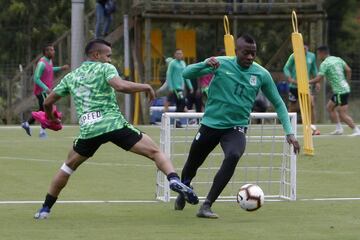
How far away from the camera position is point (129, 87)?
410 inches

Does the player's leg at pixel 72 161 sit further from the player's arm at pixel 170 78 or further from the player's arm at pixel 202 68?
the player's arm at pixel 170 78

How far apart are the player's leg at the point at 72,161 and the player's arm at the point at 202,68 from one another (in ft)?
3.79

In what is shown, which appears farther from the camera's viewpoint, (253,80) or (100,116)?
(253,80)

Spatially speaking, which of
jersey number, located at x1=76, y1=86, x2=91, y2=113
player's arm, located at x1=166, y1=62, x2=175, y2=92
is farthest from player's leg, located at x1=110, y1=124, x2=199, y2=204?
player's arm, located at x1=166, y1=62, x2=175, y2=92

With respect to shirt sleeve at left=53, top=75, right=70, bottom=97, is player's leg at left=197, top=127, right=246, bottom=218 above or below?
below

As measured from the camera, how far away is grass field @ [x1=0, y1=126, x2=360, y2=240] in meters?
9.97

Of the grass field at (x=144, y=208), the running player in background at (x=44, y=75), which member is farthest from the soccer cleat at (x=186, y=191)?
the running player in background at (x=44, y=75)

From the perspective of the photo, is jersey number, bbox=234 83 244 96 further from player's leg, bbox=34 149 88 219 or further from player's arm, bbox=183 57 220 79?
player's leg, bbox=34 149 88 219

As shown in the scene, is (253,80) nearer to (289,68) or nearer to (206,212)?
(206,212)

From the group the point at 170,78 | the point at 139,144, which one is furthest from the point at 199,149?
the point at 170,78

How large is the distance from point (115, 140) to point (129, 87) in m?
0.70

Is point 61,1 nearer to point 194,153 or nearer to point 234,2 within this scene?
point 234,2

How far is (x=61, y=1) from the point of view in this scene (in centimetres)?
4791

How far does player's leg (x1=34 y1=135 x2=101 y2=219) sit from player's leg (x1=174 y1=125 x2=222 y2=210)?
1.17 m
